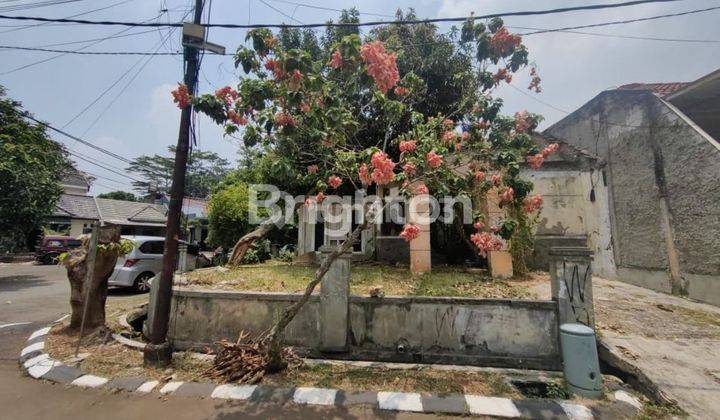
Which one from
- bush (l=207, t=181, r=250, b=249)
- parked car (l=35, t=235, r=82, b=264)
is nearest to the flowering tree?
bush (l=207, t=181, r=250, b=249)

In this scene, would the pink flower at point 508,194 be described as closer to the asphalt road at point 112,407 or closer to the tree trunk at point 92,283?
the asphalt road at point 112,407

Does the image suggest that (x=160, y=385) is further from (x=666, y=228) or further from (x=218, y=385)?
(x=666, y=228)

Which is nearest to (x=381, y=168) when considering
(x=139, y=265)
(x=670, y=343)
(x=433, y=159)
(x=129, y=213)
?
Answer: (x=433, y=159)

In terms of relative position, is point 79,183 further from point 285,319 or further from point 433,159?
point 433,159

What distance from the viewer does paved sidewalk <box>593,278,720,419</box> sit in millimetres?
3674

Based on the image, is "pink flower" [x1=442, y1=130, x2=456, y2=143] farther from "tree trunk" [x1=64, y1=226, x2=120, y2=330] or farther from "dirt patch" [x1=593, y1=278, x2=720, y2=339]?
"tree trunk" [x1=64, y1=226, x2=120, y2=330]

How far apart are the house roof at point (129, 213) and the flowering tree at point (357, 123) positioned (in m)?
25.7

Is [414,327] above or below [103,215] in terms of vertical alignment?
below

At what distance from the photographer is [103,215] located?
24.5 m

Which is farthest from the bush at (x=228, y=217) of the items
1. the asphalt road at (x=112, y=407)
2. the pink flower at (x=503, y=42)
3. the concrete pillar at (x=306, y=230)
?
the pink flower at (x=503, y=42)

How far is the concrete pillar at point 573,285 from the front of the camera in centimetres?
469

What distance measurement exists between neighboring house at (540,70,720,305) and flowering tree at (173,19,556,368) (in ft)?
15.0

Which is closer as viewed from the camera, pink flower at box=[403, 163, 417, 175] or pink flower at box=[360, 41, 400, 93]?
pink flower at box=[360, 41, 400, 93]

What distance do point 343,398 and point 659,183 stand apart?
9.54 m
